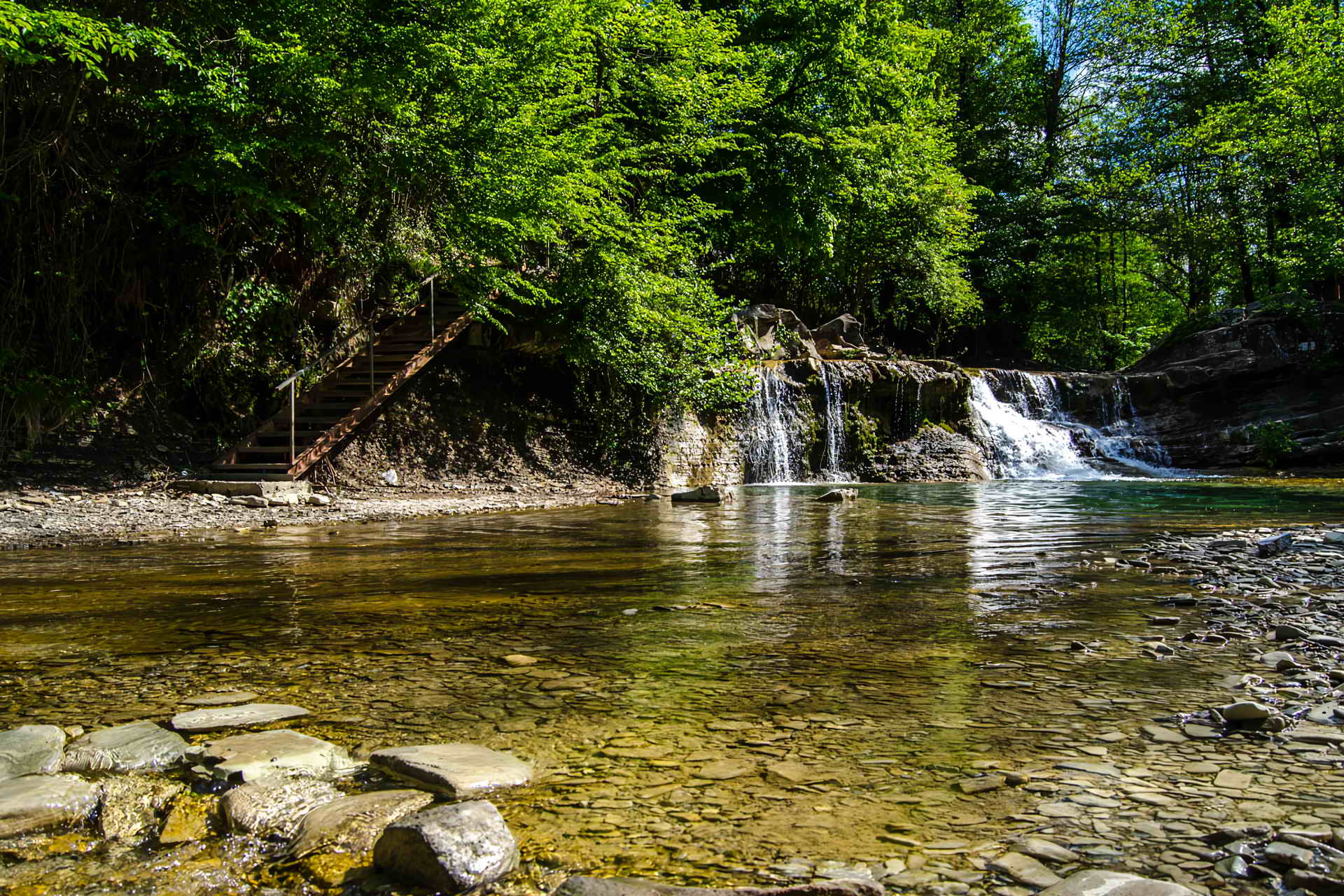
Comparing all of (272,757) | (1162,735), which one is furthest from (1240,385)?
(272,757)

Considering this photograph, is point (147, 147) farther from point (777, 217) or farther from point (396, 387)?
point (777, 217)

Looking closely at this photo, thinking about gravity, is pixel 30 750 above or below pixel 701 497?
below

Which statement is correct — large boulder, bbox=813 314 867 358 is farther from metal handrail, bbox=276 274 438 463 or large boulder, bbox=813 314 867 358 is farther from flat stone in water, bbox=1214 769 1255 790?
flat stone in water, bbox=1214 769 1255 790

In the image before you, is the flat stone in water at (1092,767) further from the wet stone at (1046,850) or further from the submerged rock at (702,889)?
the submerged rock at (702,889)

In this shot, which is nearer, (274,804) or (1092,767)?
(274,804)

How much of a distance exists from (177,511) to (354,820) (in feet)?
30.8

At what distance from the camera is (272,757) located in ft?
8.54

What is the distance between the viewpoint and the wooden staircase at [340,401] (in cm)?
1220

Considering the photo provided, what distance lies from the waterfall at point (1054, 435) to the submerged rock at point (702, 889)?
22.3m

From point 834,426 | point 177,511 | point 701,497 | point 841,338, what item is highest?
point 841,338

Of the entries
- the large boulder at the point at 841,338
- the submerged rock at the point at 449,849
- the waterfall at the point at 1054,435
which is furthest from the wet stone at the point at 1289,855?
the large boulder at the point at 841,338

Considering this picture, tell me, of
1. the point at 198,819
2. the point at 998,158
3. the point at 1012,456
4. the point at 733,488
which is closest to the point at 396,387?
the point at 733,488

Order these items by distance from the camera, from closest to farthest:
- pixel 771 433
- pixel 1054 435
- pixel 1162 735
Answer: pixel 1162 735
pixel 771 433
pixel 1054 435

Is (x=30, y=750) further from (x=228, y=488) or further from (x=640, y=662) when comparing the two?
(x=228, y=488)
